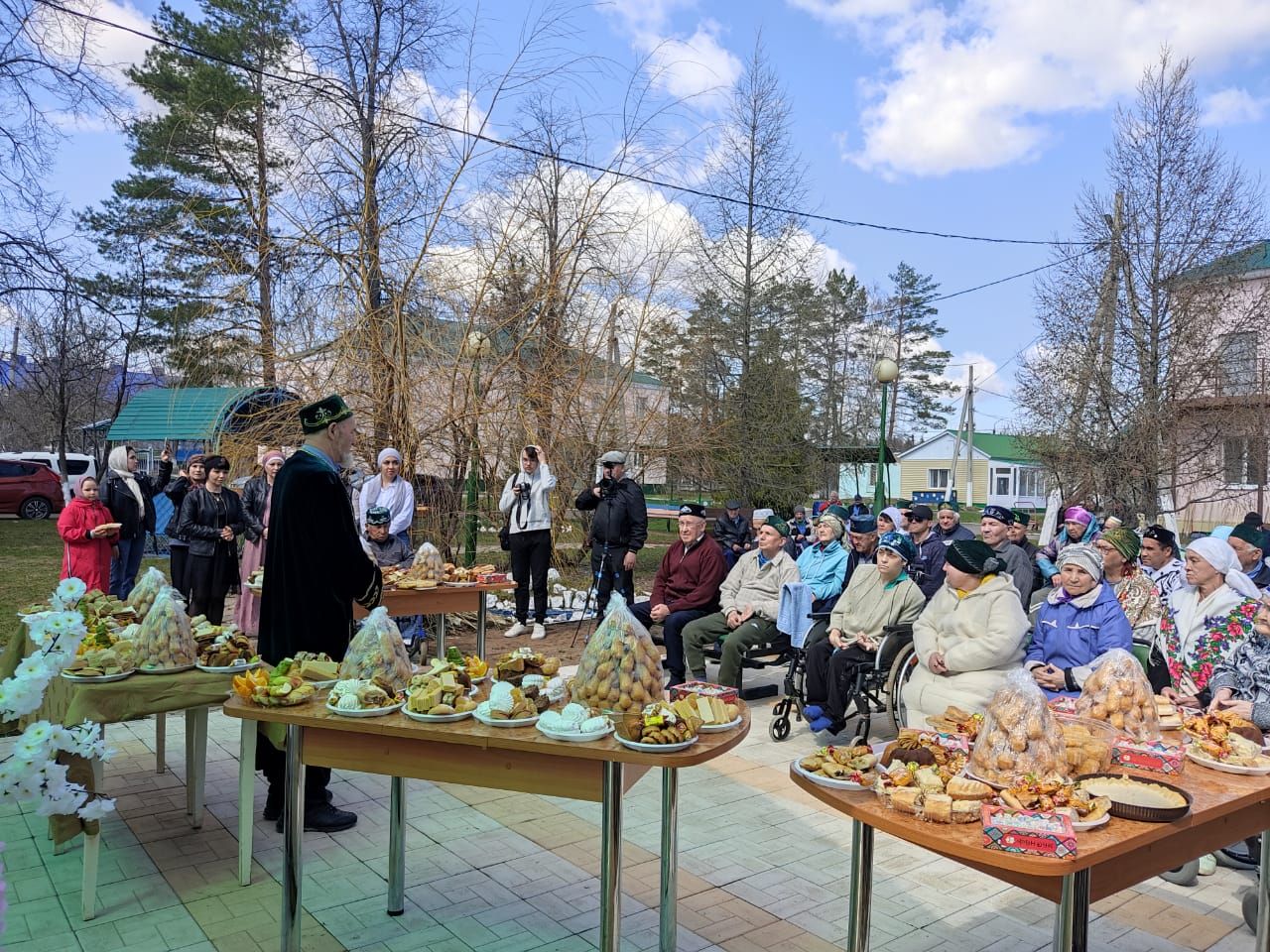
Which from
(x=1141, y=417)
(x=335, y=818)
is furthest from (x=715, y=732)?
(x=1141, y=417)

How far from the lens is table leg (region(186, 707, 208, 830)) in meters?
4.48

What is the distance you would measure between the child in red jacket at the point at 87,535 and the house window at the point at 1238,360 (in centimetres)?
1672

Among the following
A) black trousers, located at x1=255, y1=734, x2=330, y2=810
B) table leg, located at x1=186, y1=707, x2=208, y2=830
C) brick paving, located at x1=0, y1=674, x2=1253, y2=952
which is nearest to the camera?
brick paving, located at x1=0, y1=674, x2=1253, y2=952

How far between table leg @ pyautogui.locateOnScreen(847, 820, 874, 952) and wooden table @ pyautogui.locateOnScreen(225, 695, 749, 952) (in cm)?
49

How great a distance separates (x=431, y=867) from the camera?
4.17m

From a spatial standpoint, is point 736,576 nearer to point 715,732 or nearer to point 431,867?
point 431,867

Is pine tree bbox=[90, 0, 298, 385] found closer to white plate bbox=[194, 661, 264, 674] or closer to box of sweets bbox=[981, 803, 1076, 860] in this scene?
white plate bbox=[194, 661, 264, 674]

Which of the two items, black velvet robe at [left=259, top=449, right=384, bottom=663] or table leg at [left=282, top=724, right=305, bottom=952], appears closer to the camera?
table leg at [left=282, top=724, right=305, bottom=952]

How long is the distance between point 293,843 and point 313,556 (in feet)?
4.81

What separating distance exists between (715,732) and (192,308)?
32.8 feet

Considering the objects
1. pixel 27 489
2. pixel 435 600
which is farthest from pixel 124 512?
pixel 27 489

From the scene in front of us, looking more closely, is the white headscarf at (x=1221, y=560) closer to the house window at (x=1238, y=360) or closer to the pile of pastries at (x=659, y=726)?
the pile of pastries at (x=659, y=726)

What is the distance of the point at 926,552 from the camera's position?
8.24 meters

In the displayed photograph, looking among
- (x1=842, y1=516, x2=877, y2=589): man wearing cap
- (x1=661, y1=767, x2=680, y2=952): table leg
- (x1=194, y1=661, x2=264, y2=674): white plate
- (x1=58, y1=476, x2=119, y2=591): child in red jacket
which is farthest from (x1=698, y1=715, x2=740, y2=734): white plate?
(x1=58, y1=476, x2=119, y2=591): child in red jacket
